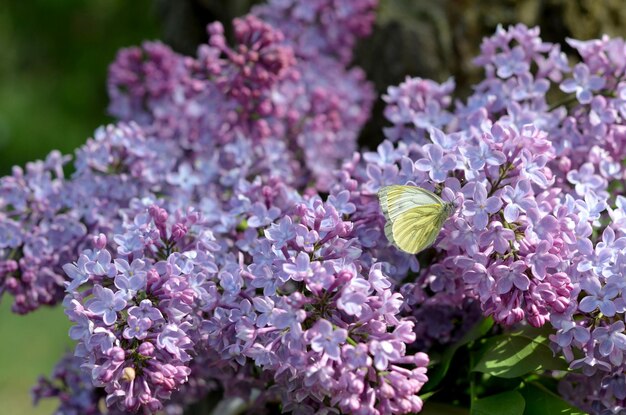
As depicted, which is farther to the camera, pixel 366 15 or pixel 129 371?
pixel 366 15

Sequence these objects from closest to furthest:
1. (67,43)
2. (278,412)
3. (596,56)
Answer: (596,56), (278,412), (67,43)

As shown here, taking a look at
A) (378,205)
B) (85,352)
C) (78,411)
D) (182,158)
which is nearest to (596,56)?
(378,205)

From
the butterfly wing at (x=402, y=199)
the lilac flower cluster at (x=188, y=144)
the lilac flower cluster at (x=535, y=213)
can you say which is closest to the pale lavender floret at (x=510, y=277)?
the lilac flower cluster at (x=535, y=213)

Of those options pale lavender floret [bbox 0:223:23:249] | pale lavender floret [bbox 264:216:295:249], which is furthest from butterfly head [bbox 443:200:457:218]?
pale lavender floret [bbox 0:223:23:249]

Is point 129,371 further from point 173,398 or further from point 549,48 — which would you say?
point 549,48

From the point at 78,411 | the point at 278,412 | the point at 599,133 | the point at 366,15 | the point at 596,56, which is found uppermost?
the point at 366,15

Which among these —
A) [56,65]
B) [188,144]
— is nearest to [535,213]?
[188,144]
